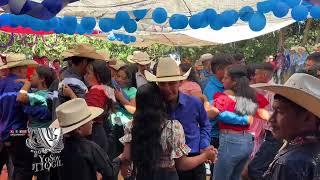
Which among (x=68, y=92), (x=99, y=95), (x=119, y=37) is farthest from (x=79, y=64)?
(x=119, y=37)

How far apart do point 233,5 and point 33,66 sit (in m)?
2.44

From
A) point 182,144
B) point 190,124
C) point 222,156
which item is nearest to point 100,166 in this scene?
point 182,144

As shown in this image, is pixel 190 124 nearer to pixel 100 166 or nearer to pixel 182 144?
pixel 182 144

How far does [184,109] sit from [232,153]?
101 centimetres

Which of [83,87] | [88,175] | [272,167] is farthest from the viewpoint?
[83,87]

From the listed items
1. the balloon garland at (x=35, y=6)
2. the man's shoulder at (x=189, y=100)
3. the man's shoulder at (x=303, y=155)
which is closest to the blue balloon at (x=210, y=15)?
the man's shoulder at (x=189, y=100)

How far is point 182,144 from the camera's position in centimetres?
389

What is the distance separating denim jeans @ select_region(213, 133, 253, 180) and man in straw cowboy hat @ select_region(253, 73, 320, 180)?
2.57 metres

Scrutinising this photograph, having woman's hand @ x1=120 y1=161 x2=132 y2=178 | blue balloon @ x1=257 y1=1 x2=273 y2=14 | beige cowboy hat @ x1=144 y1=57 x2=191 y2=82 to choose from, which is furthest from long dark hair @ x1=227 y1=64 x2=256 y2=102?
woman's hand @ x1=120 y1=161 x2=132 y2=178

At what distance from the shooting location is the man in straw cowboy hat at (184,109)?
4.22m

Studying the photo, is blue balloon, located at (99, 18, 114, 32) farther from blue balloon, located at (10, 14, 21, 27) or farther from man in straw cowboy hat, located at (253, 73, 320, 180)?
man in straw cowboy hat, located at (253, 73, 320, 180)

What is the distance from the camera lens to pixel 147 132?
12.4 ft

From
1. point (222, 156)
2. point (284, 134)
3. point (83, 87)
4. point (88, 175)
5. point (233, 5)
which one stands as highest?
point (233, 5)

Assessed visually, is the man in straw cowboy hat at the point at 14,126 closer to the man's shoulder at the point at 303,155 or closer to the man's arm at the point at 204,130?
the man's arm at the point at 204,130
